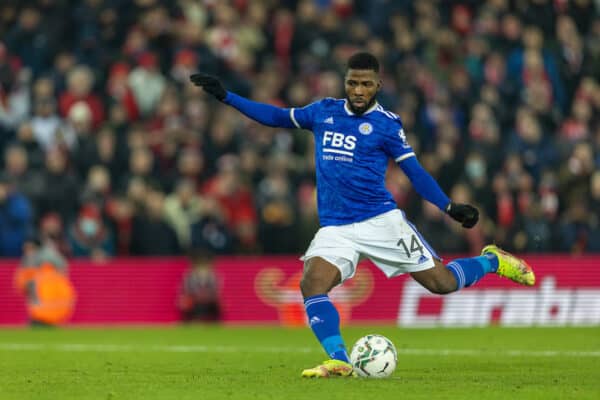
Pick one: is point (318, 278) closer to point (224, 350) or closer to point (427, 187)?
point (427, 187)

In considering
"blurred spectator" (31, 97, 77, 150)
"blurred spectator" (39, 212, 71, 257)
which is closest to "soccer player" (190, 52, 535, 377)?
"blurred spectator" (39, 212, 71, 257)

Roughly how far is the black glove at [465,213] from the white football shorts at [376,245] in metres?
0.67

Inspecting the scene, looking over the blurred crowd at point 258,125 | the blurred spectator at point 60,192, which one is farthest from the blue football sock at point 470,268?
the blurred spectator at point 60,192

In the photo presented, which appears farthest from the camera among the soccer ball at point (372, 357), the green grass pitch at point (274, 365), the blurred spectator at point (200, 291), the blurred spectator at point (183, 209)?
the blurred spectator at point (183, 209)

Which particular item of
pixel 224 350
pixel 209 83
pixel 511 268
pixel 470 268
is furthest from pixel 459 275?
pixel 224 350

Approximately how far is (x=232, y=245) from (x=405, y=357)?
7584 mm

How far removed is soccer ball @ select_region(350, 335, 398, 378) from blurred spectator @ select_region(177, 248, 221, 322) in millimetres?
9637

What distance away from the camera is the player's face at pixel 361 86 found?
11000 millimetres

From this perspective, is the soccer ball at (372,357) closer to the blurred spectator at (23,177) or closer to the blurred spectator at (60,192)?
the blurred spectator at (60,192)

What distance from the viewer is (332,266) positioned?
36.3 ft

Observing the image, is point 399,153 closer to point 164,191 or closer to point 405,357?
point 405,357

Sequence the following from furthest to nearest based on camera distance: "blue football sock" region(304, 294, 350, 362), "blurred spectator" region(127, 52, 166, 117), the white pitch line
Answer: "blurred spectator" region(127, 52, 166, 117) → the white pitch line → "blue football sock" region(304, 294, 350, 362)

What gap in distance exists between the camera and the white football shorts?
1112cm

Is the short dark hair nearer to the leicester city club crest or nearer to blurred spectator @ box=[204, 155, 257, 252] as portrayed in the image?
the leicester city club crest
